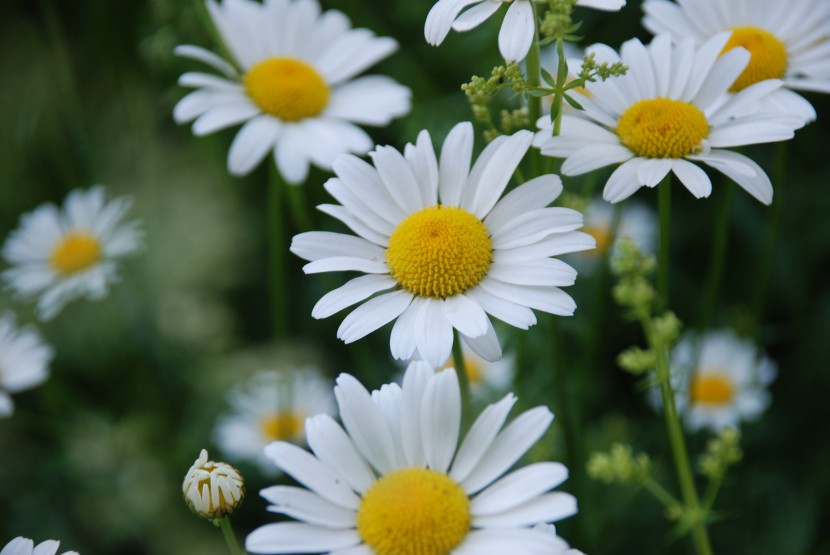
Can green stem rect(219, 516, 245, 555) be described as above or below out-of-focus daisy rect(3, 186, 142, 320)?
below

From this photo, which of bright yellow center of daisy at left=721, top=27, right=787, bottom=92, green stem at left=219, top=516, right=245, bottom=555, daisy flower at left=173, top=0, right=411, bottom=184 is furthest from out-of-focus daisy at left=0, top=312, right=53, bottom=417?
bright yellow center of daisy at left=721, top=27, right=787, bottom=92

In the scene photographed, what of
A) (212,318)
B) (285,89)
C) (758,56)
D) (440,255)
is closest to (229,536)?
(440,255)

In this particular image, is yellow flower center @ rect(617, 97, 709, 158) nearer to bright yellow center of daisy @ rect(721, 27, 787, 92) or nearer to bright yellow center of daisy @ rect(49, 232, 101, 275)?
bright yellow center of daisy @ rect(721, 27, 787, 92)

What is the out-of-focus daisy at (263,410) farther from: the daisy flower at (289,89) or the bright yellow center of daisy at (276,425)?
the daisy flower at (289,89)

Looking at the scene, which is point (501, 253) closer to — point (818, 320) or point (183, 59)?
point (818, 320)

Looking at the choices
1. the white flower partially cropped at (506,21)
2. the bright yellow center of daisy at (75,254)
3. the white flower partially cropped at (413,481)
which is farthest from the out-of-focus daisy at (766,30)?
the bright yellow center of daisy at (75,254)

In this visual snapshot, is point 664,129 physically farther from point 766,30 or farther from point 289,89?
point 289,89
